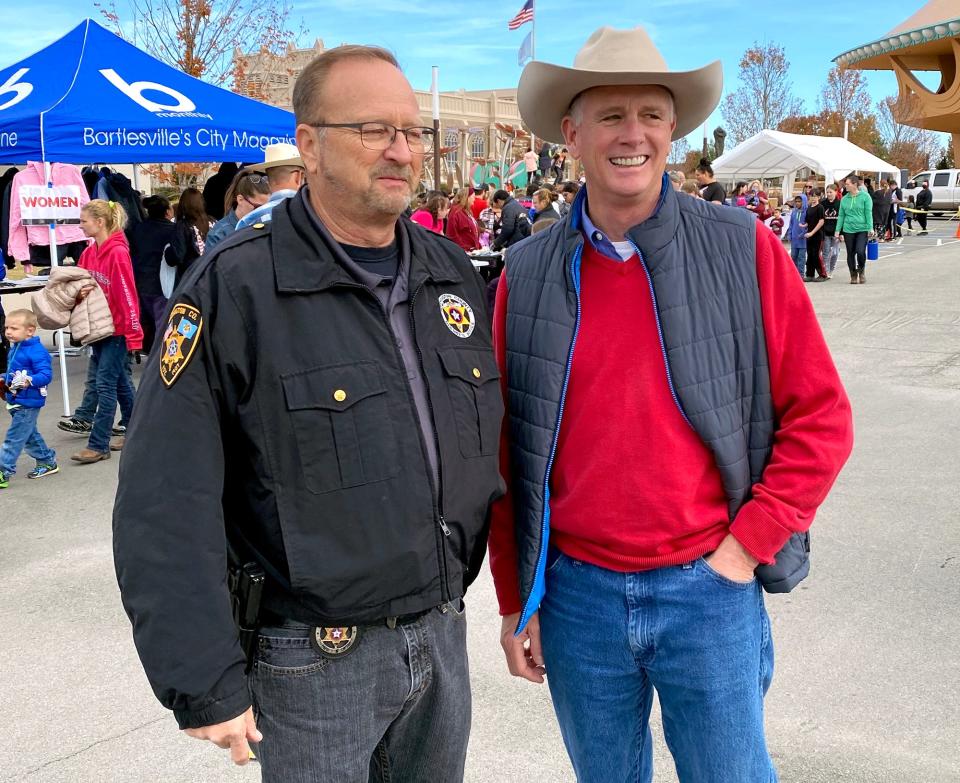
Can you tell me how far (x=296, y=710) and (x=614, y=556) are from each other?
2.38 ft

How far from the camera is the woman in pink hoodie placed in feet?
21.8

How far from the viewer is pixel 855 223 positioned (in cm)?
1523

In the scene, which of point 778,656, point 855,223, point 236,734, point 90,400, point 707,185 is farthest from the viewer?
point 855,223

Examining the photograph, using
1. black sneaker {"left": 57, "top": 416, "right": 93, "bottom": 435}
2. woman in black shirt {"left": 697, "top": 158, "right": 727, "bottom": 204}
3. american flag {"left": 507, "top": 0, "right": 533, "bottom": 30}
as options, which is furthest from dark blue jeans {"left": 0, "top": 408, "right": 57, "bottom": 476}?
american flag {"left": 507, "top": 0, "right": 533, "bottom": 30}

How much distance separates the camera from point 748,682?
1.97m

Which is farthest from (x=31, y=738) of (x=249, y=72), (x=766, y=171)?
(x=766, y=171)

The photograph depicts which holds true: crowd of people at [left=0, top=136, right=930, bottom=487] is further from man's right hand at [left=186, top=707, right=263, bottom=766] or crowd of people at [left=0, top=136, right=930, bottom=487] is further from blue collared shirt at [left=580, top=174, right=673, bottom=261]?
man's right hand at [left=186, top=707, right=263, bottom=766]

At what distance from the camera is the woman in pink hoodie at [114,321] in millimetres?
6633

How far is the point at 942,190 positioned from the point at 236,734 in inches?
1762

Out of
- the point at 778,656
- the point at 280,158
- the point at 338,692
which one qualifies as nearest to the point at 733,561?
the point at 338,692

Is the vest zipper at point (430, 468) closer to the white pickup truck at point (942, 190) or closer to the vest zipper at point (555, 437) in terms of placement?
the vest zipper at point (555, 437)

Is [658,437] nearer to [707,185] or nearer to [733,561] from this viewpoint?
[733,561]

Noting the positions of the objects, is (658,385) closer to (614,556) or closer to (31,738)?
(614,556)

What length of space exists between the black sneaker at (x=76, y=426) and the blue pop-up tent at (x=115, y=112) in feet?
7.07
